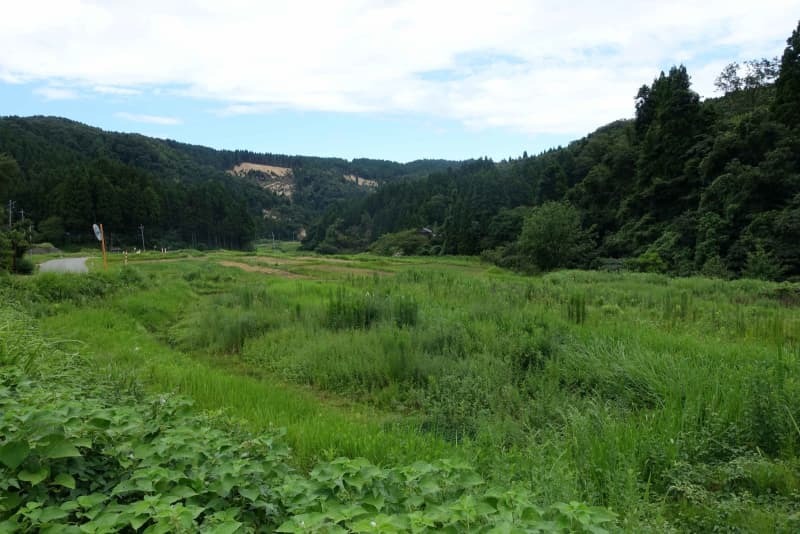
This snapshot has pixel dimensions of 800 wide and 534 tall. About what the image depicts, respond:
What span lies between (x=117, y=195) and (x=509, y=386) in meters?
64.0

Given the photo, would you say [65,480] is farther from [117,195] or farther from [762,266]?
[117,195]

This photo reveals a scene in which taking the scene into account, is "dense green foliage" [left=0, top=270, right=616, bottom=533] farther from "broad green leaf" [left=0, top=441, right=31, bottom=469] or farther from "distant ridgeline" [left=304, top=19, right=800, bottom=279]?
"distant ridgeline" [left=304, top=19, right=800, bottom=279]

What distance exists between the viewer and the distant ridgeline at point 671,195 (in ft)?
96.7

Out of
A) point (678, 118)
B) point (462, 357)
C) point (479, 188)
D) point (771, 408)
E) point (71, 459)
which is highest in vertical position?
point (678, 118)

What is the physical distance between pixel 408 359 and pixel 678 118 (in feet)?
134

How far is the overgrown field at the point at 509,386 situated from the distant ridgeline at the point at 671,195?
24.6 meters

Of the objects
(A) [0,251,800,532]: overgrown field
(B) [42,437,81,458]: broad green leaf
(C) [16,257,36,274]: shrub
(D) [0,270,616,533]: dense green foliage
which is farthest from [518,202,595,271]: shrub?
(B) [42,437,81,458]: broad green leaf

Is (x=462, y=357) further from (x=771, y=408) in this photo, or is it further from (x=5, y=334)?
(x=5, y=334)

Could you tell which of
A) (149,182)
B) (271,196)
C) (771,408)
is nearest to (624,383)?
(771,408)

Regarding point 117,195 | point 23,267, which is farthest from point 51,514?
point 117,195

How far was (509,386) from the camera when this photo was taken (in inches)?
219

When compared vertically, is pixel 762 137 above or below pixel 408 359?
above

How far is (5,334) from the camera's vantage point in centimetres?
498

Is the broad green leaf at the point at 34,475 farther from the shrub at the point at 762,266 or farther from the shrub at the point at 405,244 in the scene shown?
the shrub at the point at 405,244
